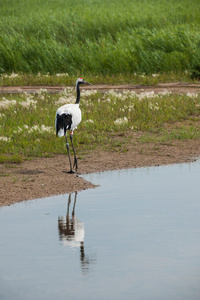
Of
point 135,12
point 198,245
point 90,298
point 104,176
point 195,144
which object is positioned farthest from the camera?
point 135,12

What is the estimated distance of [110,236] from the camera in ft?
22.6

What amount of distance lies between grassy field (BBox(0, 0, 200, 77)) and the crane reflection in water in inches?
543

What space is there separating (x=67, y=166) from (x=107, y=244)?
14.1 ft

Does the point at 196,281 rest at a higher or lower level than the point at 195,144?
lower

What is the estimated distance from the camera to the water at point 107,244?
18.0ft

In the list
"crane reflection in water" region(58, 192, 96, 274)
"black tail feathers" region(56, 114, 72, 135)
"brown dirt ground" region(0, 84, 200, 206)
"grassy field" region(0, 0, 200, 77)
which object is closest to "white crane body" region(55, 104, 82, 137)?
"black tail feathers" region(56, 114, 72, 135)

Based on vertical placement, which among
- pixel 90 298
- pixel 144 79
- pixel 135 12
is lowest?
pixel 90 298

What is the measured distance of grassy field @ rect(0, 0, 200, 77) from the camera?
22.0 metres

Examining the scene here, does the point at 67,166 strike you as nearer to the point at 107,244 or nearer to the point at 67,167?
the point at 67,167

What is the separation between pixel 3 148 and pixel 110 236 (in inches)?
204

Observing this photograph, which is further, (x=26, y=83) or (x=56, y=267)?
(x=26, y=83)

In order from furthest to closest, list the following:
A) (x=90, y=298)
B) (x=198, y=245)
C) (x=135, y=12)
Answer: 1. (x=135, y=12)
2. (x=198, y=245)
3. (x=90, y=298)

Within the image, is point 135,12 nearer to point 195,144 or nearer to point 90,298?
point 195,144

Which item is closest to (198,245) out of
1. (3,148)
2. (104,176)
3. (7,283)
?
(7,283)
